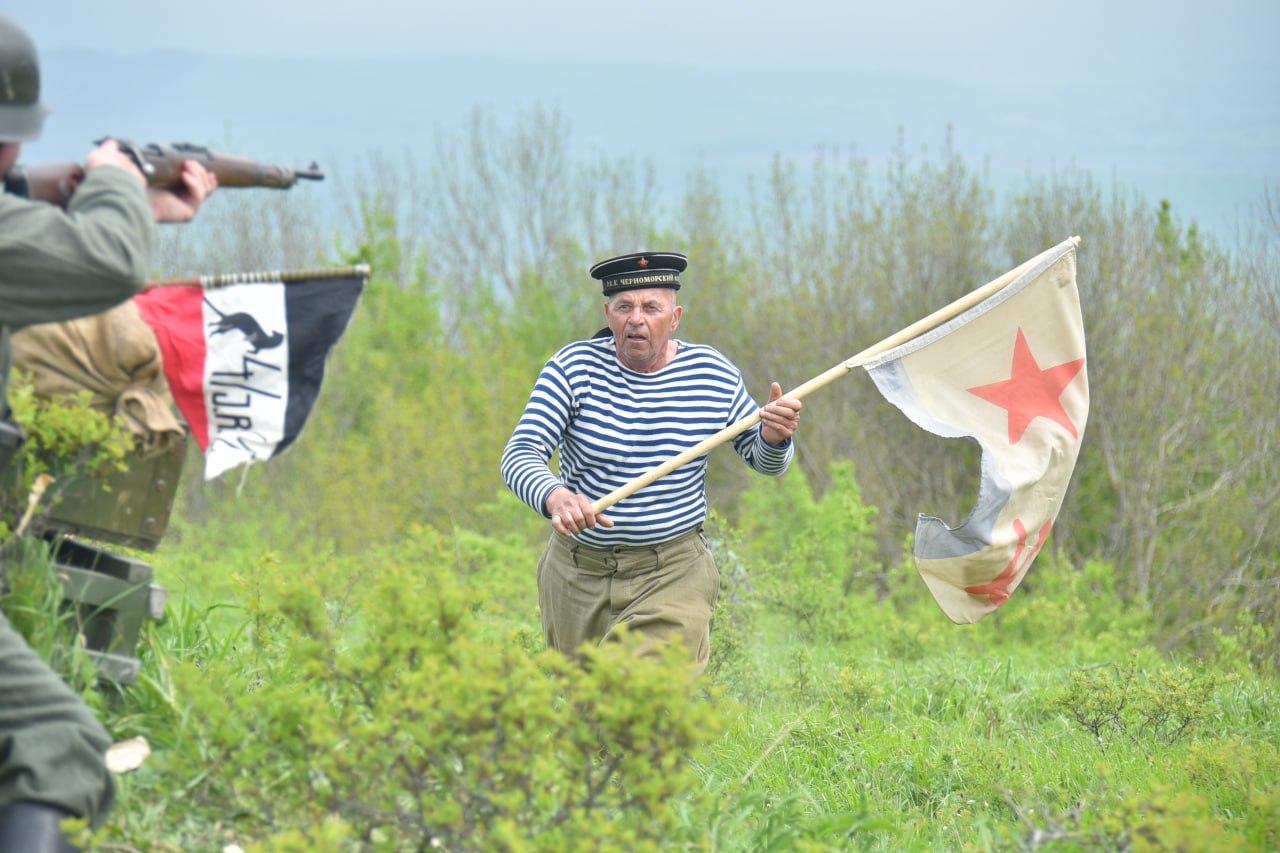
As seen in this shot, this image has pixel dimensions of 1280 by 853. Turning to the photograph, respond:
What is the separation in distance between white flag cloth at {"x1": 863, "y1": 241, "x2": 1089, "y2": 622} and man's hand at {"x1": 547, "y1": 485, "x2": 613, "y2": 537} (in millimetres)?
1402

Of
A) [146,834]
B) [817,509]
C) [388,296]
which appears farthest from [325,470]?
[146,834]

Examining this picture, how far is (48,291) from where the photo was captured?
3.35 metres

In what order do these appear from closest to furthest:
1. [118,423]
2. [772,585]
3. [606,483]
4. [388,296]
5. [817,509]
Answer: [118,423] → [606,483] → [772,585] → [817,509] → [388,296]

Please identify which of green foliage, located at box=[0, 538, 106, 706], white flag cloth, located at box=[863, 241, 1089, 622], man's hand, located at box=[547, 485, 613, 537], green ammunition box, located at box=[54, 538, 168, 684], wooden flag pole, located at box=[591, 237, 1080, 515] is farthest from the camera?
white flag cloth, located at box=[863, 241, 1089, 622]

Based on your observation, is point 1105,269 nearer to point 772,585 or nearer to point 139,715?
point 772,585

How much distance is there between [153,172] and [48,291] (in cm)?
56

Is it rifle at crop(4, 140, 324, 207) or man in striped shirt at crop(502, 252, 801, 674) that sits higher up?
rifle at crop(4, 140, 324, 207)

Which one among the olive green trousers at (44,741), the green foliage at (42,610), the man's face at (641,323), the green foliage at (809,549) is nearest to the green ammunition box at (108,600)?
the green foliage at (42,610)

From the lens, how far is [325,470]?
882 inches

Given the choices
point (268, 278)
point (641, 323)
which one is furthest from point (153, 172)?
point (641, 323)

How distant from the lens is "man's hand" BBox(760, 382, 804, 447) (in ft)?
17.6

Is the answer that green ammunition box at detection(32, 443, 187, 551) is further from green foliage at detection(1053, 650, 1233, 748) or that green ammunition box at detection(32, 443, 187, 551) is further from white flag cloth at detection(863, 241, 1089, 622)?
green foliage at detection(1053, 650, 1233, 748)

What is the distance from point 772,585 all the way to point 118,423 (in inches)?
265

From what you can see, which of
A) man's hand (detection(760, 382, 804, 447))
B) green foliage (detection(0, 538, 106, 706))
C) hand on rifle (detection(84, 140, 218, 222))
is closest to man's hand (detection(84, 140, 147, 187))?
hand on rifle (detection(84, 140, 218, 222))
